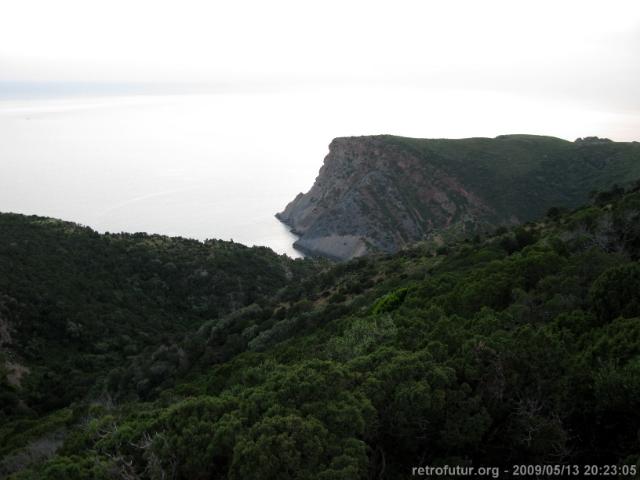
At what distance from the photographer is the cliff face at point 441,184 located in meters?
89.2

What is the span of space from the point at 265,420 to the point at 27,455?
29.5 ft

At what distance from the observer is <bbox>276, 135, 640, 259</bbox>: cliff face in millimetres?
89250

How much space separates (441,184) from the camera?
310ft

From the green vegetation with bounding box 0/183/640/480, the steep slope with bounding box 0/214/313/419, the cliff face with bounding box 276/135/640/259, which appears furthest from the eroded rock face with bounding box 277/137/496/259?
the green vegetation with bounding box 0/183/640/480

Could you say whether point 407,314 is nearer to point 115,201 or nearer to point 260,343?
point 260,343

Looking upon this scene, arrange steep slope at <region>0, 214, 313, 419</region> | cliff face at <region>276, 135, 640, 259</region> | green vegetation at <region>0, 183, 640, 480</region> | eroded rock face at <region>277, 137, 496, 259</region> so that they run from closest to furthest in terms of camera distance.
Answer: green vegetation at <region>0, 183, 640, 480</region> < steep slope at <region>0, 214, 313, 419</region> < cliff face at <region>276, 135, 640, 259</region> < eroded rock face at <region>277, 137, 496, 259</region>

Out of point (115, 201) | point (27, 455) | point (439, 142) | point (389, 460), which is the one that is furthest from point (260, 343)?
point (115, 201)

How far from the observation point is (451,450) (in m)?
9.16

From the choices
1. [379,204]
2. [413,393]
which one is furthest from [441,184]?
[413,393]

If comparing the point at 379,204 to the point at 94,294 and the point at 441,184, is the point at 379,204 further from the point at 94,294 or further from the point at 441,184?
the point at 94,294

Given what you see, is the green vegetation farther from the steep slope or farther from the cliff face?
the cliff face

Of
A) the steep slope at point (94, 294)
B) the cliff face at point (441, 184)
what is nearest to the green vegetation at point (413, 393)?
the steep slope at point (94, 294)

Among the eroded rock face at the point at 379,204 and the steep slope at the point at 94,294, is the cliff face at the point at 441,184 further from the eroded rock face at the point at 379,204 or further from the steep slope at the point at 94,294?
the steep slope at the point at 94,294

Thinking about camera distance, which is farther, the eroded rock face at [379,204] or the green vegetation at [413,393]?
the eroded rock face at [379,204]
